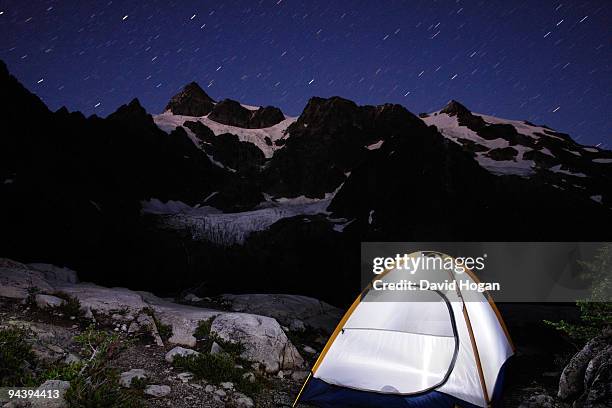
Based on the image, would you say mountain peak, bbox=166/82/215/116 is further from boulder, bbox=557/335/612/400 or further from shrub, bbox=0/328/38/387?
boulder, bbox=557/335/612/400

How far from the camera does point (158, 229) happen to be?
208 ft

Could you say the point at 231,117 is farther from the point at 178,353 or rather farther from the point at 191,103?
the point at 178,353

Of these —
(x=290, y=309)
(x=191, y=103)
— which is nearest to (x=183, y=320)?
(x=290, y=309)

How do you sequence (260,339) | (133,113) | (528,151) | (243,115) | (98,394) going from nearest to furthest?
(98,394), (260,339), (133,113), (528,151), (243,115)

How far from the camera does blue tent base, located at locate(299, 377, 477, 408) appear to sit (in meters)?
6.09

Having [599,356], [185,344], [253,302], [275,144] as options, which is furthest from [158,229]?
[275,144]

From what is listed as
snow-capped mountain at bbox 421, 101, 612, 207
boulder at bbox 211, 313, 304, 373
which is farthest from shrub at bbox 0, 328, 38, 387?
snow-capped mountain at bbox 421, 101, 612, 207

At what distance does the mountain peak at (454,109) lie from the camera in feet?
462

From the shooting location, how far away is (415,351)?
24.5 ft

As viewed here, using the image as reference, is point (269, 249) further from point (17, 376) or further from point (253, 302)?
point (17, 376)

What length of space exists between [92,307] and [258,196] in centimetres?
9694

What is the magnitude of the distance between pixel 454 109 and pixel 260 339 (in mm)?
155193

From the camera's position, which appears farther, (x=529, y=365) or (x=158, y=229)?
(x=158, y=229)

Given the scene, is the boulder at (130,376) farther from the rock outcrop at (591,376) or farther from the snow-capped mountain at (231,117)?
the snow-capped mountain at (231,117)
